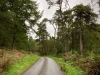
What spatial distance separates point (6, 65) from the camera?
13.9 m

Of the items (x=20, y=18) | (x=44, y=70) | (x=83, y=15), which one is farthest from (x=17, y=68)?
(x=83, y=15)

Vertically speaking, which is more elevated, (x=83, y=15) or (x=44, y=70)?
(x=83, y=15)

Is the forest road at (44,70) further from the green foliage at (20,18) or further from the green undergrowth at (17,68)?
the green foliage at (20,18)

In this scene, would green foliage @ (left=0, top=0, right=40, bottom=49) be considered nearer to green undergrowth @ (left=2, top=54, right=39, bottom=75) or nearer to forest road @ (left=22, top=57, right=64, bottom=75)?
green undergrowth @ (left=2, top=54, right=39, bottom=75)

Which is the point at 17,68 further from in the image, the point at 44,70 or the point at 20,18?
the point at 20,18

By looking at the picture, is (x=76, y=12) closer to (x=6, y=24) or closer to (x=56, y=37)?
(x=6, y=24)

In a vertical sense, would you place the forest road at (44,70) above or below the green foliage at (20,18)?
below

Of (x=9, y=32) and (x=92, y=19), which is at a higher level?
(x=92, y=19)

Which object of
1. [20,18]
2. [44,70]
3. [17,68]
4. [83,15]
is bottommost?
[44,70]

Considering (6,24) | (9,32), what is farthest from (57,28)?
(6,24)

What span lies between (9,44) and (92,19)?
22984 mm

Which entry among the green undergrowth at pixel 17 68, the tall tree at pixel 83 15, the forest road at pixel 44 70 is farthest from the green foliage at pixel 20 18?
the forest road at pixel 44 70

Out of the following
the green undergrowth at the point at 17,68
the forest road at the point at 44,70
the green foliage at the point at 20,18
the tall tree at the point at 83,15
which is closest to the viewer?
the green undergrowth at the point at 17,68

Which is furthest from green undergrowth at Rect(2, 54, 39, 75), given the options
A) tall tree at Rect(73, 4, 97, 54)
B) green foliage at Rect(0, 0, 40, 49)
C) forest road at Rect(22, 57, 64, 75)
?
tall tree at Rect(73, 4, 97, 54)
